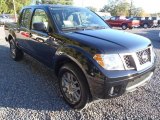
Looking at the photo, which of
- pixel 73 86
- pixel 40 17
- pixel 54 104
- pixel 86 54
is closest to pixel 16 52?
pixel 40 17

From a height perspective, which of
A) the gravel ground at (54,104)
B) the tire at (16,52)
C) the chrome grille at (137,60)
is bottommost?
the gravel ground at (54,104)

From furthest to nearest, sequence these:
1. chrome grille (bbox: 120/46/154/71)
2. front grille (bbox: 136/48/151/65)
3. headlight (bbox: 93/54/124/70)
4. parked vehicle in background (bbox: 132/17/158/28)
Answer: parked vehicle in background (bbox: 132/17/158/28) < front grille (bbox: 136/48/151/65) < chrome grille (bbox: 120/46/154/71) < headlight (bbox: 93/54/124/70)

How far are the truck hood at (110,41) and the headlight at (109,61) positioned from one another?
8 cm

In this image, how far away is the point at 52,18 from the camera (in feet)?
14.5

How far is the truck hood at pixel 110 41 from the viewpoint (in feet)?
11.1

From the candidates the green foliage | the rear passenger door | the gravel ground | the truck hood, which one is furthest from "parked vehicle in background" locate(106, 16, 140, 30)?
the green foliage

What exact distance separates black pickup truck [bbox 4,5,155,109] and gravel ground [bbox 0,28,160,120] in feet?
0.95

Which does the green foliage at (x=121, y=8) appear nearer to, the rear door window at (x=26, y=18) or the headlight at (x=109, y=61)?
the rear door window at (x=26, y=18)

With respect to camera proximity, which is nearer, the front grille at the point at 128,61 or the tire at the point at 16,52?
the front grille at the point at 128,61

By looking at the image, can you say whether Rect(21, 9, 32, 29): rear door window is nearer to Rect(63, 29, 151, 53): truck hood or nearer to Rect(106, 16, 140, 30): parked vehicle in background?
Rect(63, 29, 151, 53): truck hood

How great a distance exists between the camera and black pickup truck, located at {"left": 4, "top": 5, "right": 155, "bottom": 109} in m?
3.26

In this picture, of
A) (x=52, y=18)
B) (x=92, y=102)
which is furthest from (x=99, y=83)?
(x=52, y=18)

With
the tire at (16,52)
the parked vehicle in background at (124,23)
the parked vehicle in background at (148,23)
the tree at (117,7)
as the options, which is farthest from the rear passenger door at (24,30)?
the tree at (117,7)

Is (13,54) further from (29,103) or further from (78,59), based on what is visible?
(78,59)
